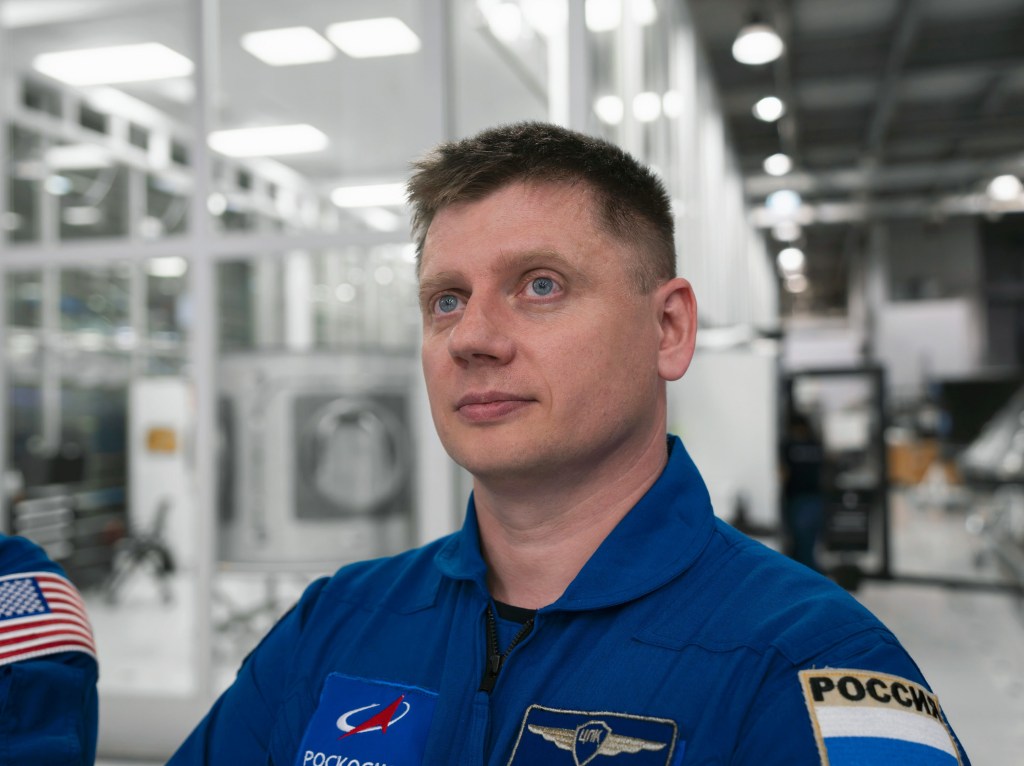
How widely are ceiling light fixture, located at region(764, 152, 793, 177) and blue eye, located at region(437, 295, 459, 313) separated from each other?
12.0m

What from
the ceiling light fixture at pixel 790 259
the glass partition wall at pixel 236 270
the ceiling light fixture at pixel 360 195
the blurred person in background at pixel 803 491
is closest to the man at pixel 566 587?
the glass partition wall at pixel 236 270

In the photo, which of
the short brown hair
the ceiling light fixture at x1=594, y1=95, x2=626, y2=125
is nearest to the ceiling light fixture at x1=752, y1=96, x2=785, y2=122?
the ceiling light fixture at x1=594, y1=95, x2=626, y2=125

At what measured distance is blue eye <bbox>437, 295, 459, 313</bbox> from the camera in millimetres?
1097

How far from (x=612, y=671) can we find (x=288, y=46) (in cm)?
510

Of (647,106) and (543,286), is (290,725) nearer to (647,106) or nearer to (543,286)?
(543,286)

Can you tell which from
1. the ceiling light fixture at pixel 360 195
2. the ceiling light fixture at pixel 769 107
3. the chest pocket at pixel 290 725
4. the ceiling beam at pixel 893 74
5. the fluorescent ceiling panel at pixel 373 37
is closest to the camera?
the chest pocket at pixel 290 725

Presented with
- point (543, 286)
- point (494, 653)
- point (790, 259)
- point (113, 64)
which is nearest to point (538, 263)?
point (543, 286)

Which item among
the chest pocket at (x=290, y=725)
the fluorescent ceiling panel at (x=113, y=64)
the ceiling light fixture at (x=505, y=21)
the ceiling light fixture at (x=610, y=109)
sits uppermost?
the fluorescent ceiling panel at (x=113, y=64)

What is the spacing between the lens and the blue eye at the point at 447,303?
1097 mm

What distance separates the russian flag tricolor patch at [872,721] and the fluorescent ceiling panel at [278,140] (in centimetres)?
598

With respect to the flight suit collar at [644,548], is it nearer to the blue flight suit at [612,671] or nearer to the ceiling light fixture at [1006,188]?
the blue flight suit at [612,671]

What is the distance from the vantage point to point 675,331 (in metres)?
1.14

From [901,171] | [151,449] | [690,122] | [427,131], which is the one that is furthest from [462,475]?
[901,171]

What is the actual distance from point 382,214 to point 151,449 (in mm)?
Result: 4954
